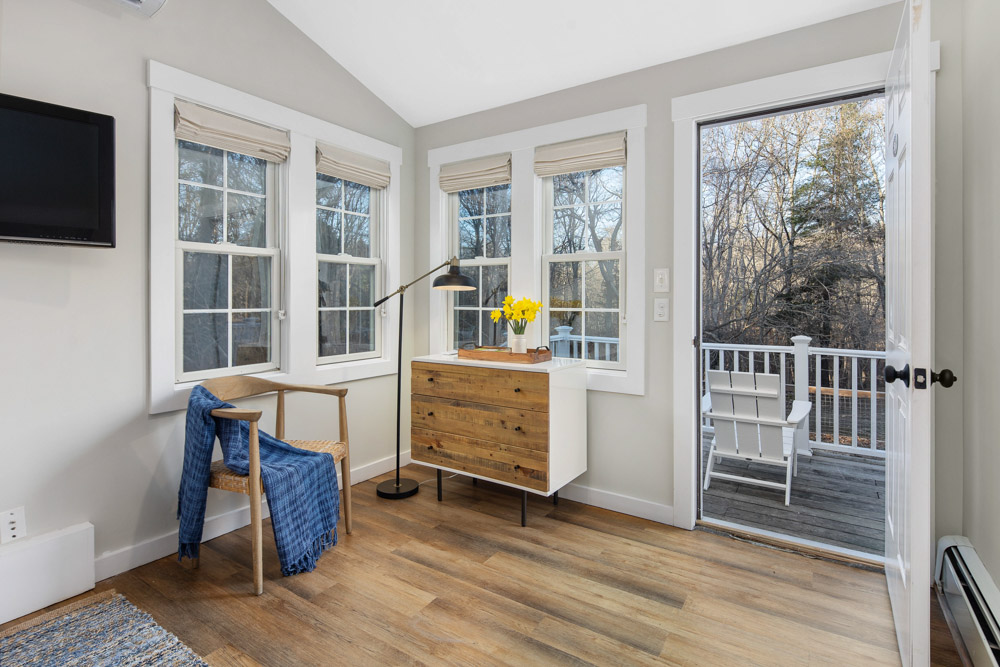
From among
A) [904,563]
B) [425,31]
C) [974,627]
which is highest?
[425,31]

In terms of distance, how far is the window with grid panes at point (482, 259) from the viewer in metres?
3.68

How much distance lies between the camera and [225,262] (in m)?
2.88

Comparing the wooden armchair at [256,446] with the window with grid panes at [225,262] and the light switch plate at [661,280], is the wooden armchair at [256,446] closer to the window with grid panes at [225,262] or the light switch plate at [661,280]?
the window with grid panes at [225,262]

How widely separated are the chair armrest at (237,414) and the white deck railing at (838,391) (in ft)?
12.0

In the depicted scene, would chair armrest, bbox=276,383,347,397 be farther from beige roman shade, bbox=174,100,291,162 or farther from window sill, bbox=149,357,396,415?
beige roman shade, bbox=174,100,291,162

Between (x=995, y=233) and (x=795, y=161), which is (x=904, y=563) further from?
(x=795, y=161)

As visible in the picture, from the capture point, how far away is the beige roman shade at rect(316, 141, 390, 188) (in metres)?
3.27

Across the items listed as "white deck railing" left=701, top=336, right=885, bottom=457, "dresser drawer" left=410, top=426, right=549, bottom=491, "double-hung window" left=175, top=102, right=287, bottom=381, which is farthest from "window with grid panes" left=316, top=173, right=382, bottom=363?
"white deck railing" left=701, top=336, right=885, bottom=457

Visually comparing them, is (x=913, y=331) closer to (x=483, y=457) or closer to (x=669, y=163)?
(x=669, y=163)

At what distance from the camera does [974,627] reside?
173 cm

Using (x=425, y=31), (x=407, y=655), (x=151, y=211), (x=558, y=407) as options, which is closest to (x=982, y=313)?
(x=558, y=407)

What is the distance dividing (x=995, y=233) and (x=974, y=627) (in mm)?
1312

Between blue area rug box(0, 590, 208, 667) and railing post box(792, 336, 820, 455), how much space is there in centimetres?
436

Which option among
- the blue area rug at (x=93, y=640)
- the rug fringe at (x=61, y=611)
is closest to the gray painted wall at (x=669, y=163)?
the blue area rug at (x=93, y=640)
